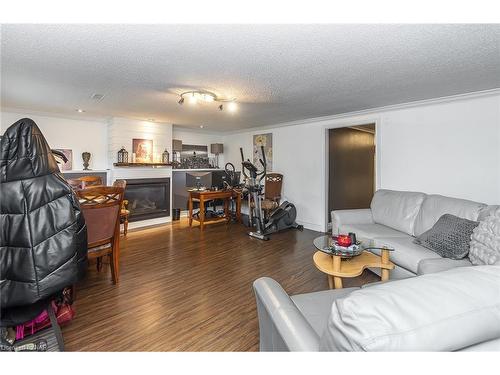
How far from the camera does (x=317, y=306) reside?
142 centimetres

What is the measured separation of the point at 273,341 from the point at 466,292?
2.58 ft

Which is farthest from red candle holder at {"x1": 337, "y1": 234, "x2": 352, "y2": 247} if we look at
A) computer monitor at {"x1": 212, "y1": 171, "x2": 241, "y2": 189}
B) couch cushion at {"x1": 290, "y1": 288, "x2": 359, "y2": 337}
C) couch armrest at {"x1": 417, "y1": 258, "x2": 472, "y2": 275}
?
computer monitor at {"x1": 212, "y1": 171, "x2": 241, "y2": 189}

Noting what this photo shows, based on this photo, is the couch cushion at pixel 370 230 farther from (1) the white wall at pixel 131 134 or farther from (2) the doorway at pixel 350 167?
(1) the white wall at pixel 131 134

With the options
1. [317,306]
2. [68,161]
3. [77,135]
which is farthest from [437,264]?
[77,135]

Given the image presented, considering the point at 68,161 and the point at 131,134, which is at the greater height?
the point at 131,134

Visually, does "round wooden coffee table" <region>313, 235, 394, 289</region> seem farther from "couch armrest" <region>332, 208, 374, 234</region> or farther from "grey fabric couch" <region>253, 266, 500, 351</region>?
"grey fabric couch" <region>253, 266, 500, 351</region>

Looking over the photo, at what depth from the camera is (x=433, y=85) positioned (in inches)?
109

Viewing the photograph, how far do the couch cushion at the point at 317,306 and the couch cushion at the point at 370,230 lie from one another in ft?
5.07

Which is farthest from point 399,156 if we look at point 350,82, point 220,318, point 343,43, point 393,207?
point 220,318

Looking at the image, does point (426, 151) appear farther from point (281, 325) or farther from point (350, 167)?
point (281, 325)

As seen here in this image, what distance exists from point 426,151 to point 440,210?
1.15 meters

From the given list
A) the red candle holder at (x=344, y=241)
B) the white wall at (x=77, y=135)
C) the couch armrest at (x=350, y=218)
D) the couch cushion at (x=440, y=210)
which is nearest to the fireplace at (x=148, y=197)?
the white wall at (x=77, y=135)

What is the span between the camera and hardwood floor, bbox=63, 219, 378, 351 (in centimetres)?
174
